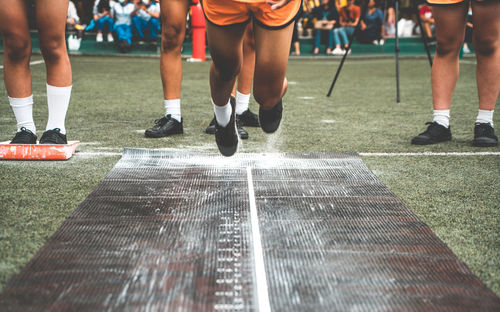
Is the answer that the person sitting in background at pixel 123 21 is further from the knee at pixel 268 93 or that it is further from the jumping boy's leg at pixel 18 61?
the knee at pixel 268 93

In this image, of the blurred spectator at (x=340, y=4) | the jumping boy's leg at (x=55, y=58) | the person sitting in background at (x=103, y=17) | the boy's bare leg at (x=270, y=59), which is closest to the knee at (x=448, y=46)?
the boy's bare leg at (x=270, y=59)

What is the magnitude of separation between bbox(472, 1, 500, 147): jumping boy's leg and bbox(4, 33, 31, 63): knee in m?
2.73

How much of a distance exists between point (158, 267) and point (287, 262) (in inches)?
15.9

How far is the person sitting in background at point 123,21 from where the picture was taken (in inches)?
566

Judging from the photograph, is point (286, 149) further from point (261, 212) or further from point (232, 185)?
point (261, 212)

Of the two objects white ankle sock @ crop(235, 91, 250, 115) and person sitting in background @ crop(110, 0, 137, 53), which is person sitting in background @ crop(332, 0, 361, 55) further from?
white ankle sock @ crop(235, 91, 250, 115)

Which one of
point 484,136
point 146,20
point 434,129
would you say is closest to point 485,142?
point 484,136

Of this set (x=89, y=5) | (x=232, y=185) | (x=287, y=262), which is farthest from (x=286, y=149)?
(x=89, y=5)

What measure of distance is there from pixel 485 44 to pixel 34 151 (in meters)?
2.90

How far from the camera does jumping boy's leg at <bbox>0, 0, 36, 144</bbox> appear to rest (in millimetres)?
2914

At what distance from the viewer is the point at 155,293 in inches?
58.6

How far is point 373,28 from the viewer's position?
16203 mm

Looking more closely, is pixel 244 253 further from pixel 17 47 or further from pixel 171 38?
pixel 171 38

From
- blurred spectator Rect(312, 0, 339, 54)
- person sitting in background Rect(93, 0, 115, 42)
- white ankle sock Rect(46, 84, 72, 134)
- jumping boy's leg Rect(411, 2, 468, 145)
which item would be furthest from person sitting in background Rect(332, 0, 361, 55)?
white ankle sock Rect(46, 84, 72, 134)
